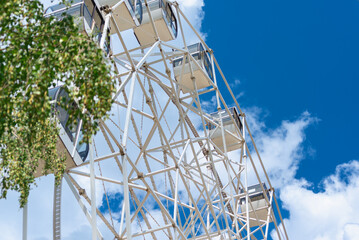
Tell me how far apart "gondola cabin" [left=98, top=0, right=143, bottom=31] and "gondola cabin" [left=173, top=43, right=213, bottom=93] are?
5.04 metres

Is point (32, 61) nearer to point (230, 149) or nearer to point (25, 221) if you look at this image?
point (25, 221)

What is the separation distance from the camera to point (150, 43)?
84.1ft

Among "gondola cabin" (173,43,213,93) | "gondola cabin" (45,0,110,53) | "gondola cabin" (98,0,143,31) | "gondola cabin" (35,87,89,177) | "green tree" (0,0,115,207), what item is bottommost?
"green tree" (0,0,115,207)

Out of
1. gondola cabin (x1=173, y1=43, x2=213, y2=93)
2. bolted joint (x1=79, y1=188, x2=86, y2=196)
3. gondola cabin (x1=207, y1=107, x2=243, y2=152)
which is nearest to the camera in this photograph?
bolted joint (x1=79, y1=188, x2=86, y2=196)

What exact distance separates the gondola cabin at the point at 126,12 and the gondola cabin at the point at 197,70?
5044 mm

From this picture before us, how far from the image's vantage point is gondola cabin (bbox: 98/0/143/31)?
21562 mm

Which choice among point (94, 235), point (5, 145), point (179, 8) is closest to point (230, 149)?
point (179, 8)

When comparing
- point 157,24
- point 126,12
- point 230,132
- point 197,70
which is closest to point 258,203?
point 230,132

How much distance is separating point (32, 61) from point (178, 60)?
22.4m

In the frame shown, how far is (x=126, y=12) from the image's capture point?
21.8 meters

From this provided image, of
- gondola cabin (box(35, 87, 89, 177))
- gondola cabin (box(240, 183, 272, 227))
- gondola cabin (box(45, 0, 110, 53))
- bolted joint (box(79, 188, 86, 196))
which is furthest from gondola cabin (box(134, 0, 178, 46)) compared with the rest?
gondola cabin (box(240, 183, 272, 227))

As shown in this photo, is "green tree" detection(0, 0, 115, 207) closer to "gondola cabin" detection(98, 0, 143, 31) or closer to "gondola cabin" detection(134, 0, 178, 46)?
"gondola cabin" detection(98, 0, 143, 31)

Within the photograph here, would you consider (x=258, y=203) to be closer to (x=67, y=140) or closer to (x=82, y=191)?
(x=82, y=191)

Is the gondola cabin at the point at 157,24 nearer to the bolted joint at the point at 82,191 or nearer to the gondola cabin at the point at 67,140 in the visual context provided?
the bolted joint at the point at 82,191
